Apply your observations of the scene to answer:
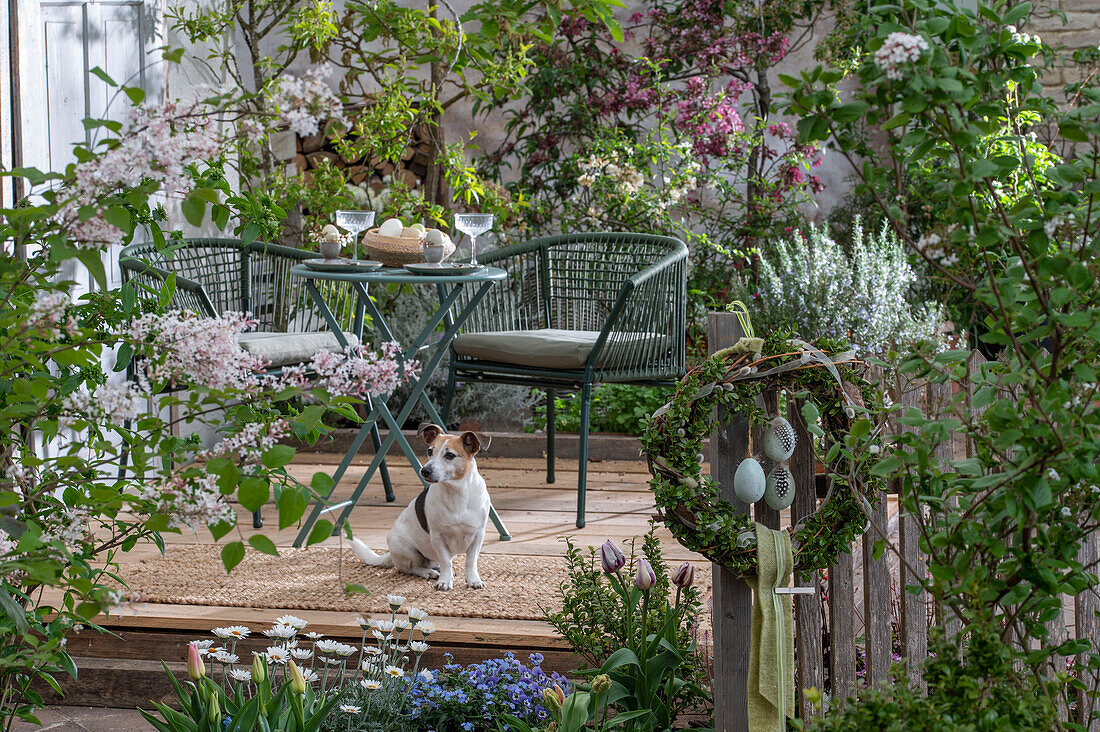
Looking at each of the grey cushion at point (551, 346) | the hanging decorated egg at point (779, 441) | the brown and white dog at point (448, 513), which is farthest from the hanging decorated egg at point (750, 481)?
the grey cushion at point (551, 346)

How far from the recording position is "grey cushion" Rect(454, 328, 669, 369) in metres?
3.36

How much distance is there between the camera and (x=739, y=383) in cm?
164

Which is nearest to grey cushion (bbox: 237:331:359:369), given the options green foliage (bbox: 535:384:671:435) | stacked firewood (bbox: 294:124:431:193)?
green foliage (bbox: 535:384:671:435)

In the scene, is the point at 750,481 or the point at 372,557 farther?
the point at 372,557

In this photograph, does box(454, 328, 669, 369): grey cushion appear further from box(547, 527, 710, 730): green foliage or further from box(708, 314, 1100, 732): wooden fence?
box(708, 314, 1100, 732): wooden fence

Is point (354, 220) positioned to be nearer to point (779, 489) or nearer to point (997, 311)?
point (779, 489)

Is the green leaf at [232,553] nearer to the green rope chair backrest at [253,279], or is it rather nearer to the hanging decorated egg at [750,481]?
the hanging decorated egg at [750,481]

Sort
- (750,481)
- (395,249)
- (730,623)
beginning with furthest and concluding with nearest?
(395,249) → (730,623) → (750,481)

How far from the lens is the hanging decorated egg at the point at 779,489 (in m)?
1.66

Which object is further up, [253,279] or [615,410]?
[253,279]

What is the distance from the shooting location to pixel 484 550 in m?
3.08

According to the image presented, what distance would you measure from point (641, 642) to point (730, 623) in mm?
217

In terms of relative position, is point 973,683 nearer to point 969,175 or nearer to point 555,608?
point 969,175

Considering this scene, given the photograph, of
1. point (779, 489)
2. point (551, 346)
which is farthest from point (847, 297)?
point (779, 489)
